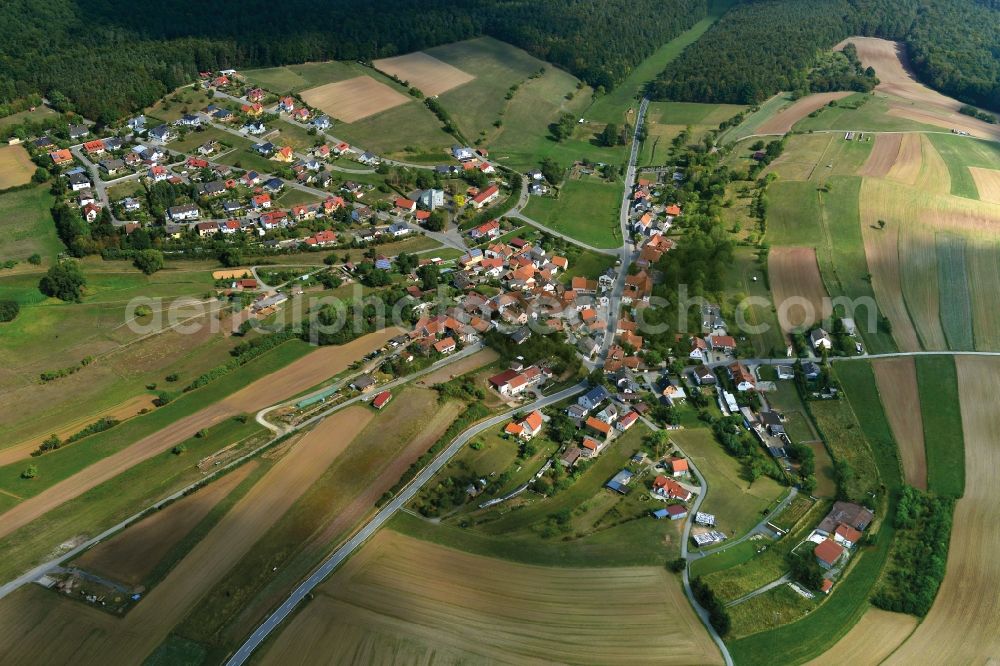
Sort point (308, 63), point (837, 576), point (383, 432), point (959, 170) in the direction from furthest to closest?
point (308, 63) → point (959, 170) → point (383, 432) → point (837, 576)

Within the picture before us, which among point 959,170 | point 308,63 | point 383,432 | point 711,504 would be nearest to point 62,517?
point 383,432

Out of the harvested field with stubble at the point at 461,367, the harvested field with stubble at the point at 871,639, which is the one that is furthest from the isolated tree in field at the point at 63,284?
the harvested field with stubble at the point at 871,639

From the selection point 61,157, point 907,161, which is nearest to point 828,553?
point 907,161

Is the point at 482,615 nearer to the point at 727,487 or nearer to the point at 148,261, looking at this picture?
the point at 727,487

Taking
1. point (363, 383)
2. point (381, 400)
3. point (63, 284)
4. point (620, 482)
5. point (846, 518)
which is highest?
point (63, 284)

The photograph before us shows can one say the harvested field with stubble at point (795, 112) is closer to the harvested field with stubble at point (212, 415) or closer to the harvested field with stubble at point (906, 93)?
the harvested field with stubble at point (906, 93)

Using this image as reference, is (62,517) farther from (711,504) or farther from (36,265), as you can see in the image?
(711,504)
